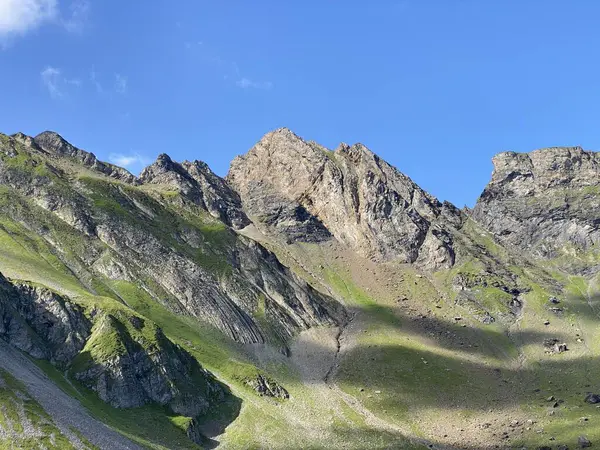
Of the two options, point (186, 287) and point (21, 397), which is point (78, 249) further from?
point (21, 397)

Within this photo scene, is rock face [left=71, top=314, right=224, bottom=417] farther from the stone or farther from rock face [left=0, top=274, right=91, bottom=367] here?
the stone

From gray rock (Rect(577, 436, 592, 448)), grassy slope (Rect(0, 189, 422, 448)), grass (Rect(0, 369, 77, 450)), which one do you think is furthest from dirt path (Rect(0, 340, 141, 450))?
gray rock (Rect(577, 436, 592, 448))

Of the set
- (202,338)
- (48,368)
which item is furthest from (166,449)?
(202,338)

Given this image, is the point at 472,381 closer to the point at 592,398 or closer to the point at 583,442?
the point at 592,398

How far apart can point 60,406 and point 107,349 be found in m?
29.9

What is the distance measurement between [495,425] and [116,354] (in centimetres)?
8998

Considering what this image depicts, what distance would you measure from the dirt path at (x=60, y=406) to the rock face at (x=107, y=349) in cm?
1332

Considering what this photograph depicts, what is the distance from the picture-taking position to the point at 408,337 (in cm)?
Result: 18750

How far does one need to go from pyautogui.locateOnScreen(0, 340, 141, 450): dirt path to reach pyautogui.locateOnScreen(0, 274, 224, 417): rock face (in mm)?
13315

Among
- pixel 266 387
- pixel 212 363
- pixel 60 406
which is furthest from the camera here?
pixel 212 363

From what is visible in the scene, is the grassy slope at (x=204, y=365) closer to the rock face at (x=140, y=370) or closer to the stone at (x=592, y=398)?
the rock face at (x=140, y=370)

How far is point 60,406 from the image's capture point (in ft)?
267

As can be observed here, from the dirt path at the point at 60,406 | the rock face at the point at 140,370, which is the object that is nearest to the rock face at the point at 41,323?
the rock face at the point at 140,370

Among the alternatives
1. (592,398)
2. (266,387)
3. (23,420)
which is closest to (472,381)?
(592,398)
